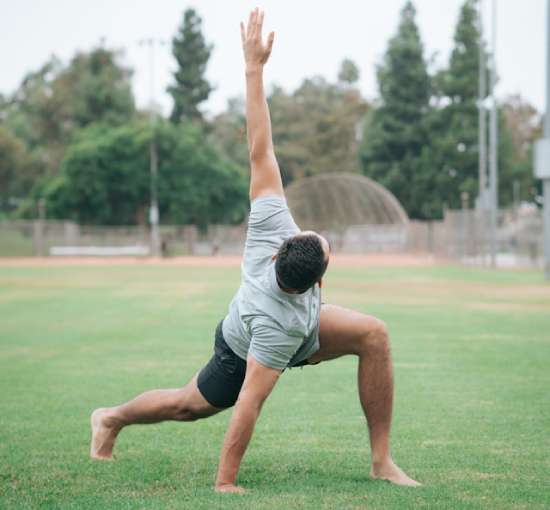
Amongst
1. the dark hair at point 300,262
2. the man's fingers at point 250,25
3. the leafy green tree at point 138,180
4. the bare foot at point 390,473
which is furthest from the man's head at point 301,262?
the leafy green tree at point 138,180

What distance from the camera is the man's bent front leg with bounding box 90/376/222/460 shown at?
18.1 feet

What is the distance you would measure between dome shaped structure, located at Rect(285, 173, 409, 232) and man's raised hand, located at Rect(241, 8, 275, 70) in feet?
228

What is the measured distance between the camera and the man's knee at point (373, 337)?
207 inches

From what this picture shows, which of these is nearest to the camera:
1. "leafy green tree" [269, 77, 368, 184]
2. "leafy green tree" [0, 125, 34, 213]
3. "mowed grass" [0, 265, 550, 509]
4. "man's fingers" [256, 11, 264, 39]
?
"mowed grass" [0, 265, 550, 509]

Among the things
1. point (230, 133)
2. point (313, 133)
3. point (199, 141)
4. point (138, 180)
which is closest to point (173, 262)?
point (138, 180)

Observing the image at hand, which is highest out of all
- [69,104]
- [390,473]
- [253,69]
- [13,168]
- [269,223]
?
[69,104]

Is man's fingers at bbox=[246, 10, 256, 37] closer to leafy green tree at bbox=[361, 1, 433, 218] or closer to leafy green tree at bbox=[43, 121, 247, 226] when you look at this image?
leafy green tree at bbox=[43, 121, 247, 226]

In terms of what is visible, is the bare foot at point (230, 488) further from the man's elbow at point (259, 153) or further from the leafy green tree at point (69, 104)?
the leafy green tree at point (69, 104)

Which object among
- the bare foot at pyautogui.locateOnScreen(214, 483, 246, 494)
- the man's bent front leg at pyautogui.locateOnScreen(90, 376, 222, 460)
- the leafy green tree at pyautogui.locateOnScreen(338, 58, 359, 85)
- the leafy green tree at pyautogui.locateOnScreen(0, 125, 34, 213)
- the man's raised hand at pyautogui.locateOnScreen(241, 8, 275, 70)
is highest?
the leafy green tree at pyautogui.locateOnScreen(338, 58, 359, 85)

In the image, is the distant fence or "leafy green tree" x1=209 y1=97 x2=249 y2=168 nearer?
the distant fence

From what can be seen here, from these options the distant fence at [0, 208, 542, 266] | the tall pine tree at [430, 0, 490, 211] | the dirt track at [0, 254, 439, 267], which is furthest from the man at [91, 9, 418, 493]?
the tall pine tree at [430, 0, 490, 211]

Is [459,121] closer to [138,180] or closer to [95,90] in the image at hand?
[138,180]

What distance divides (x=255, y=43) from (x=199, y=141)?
7174cm

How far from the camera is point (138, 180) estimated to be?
236 feet
